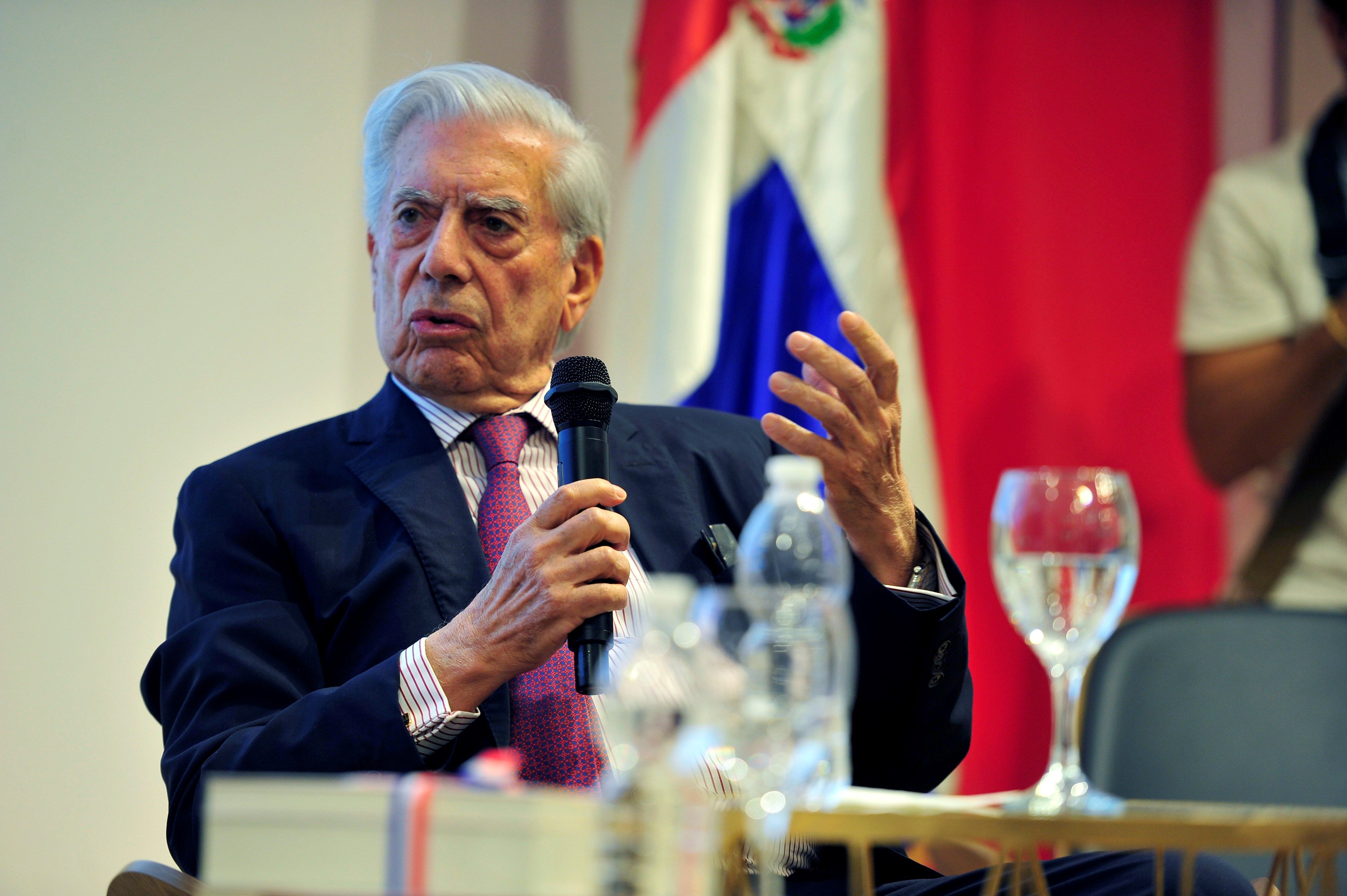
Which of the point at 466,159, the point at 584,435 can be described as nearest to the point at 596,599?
the point at 584,435

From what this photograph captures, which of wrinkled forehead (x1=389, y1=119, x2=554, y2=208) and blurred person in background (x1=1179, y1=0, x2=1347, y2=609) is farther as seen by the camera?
blurred person in background (x1=1179, y1=0, x2=1347, y2=609)

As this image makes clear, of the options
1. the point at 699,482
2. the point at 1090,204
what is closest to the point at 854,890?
the point at 699,482

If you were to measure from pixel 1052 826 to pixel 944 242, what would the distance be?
2150mm

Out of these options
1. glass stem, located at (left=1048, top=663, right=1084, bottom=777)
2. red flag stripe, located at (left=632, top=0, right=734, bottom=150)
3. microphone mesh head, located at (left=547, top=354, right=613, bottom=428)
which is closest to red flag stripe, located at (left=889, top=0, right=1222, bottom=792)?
red flag stripe, located at (left=632, top=0, right=734, bottom=150)

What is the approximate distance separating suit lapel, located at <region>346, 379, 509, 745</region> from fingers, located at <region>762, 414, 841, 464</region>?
1.54 feet

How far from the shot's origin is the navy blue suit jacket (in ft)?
4.55

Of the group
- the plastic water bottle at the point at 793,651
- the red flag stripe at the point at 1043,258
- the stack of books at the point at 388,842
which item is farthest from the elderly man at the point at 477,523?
the red flag stripe at the point at 1043,258

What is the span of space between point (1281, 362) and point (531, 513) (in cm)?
177

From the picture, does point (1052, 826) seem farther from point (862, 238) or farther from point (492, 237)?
point (862, 238)

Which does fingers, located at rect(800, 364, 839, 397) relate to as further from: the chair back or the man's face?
the chair back

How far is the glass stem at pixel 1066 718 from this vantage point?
918 mm

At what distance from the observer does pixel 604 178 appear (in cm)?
201

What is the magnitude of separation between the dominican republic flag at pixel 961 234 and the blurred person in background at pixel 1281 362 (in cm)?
8

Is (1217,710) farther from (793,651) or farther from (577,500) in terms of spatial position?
(793,651)
